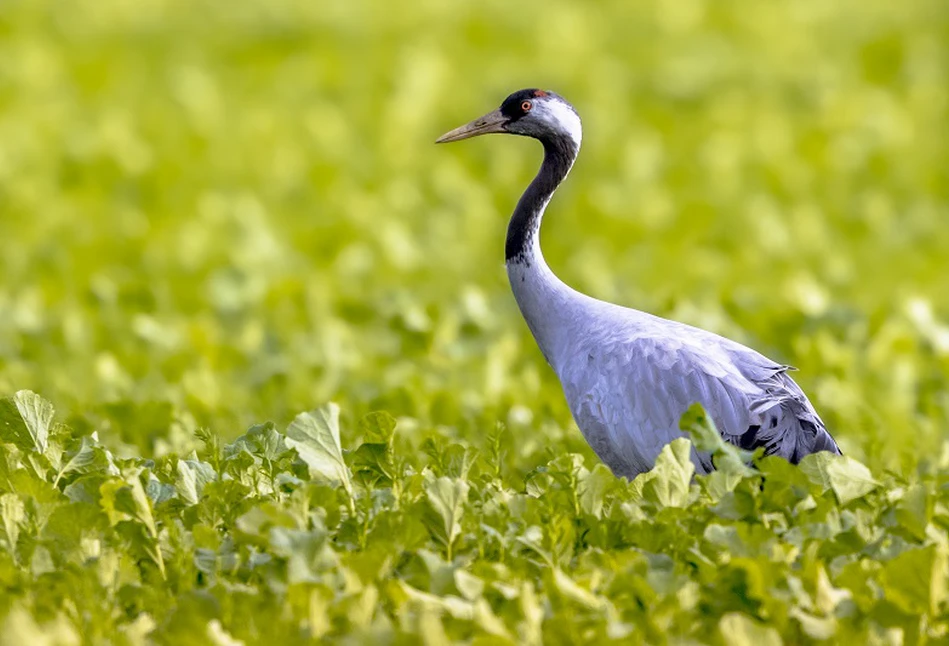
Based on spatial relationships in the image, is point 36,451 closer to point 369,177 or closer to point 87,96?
point 369,177

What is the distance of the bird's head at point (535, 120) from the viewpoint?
6508 millimetres

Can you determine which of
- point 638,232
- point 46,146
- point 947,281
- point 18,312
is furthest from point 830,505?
point 46,146

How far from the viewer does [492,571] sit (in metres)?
4.61

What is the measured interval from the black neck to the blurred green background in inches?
34.8

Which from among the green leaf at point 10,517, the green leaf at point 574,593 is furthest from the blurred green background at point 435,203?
the green leaf at point 574,593

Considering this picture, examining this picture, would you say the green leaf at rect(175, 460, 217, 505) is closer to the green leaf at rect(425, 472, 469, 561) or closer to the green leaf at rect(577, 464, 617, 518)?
the green leaf at rect(425, 472, 469, 561)

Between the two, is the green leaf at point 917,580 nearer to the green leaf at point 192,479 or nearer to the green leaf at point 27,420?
the green leaf at point 192,479

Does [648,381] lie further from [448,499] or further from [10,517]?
[10,517]

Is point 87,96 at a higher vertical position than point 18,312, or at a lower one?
higher

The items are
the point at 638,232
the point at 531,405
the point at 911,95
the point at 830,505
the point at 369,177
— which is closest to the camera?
the point at 830,505

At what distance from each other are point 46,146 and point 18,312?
183 inches

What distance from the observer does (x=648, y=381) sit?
5.67 meters

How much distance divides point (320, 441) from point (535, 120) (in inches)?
80.9

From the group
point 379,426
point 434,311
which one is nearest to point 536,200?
point 379,426
